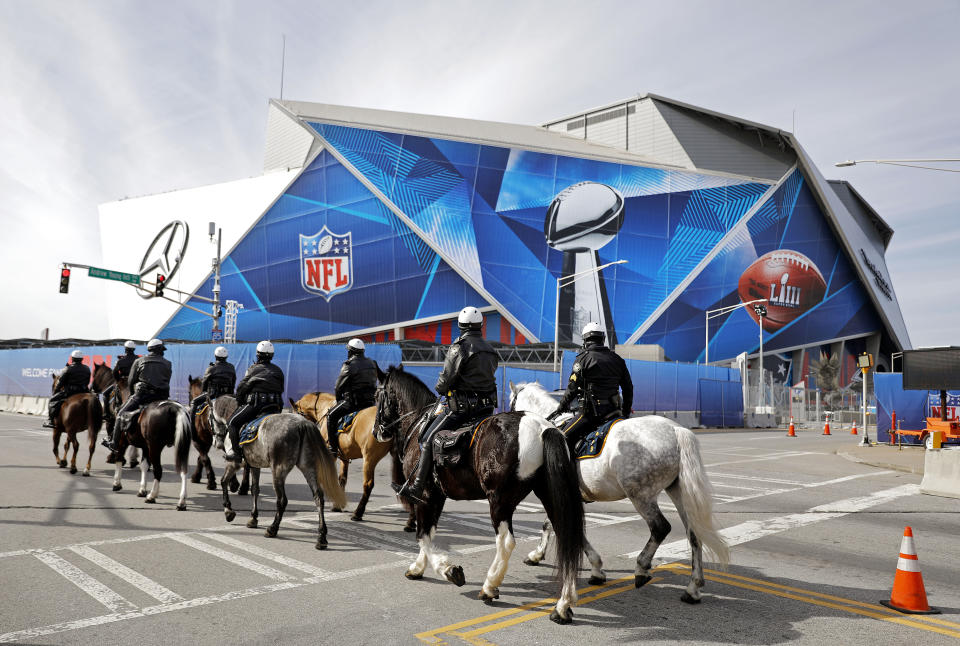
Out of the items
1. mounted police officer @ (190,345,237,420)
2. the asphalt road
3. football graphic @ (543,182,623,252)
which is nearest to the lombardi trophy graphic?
football graphic @ (543,182,623,252)

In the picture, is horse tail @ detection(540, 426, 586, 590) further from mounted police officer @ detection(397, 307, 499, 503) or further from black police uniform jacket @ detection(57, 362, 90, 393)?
black police uniform jacket @ detection(57, 362, 90, 393)

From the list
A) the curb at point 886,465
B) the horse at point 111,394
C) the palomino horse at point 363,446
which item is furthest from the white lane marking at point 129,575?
the curb at point 886,465

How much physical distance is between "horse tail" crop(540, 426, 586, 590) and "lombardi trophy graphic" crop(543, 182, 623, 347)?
51.5 metres

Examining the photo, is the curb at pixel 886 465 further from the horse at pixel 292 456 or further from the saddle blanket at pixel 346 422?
the horse at pixel 292 456

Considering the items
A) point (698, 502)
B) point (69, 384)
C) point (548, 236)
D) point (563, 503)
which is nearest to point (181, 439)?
point (69, 384)

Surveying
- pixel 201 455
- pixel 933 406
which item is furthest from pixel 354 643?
pixel 933 406

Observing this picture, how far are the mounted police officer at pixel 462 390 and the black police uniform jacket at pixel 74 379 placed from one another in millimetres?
11325

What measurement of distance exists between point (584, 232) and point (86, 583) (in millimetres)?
54995

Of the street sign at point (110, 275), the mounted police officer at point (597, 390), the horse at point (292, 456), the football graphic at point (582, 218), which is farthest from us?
the football graphic at point (582, 218)

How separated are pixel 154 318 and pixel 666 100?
60.4 m

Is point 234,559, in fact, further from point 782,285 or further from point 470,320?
point 782,285

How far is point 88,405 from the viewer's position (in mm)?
14094

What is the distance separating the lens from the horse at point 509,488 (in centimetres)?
557

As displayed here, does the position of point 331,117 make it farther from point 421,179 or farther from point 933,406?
point 933,406
